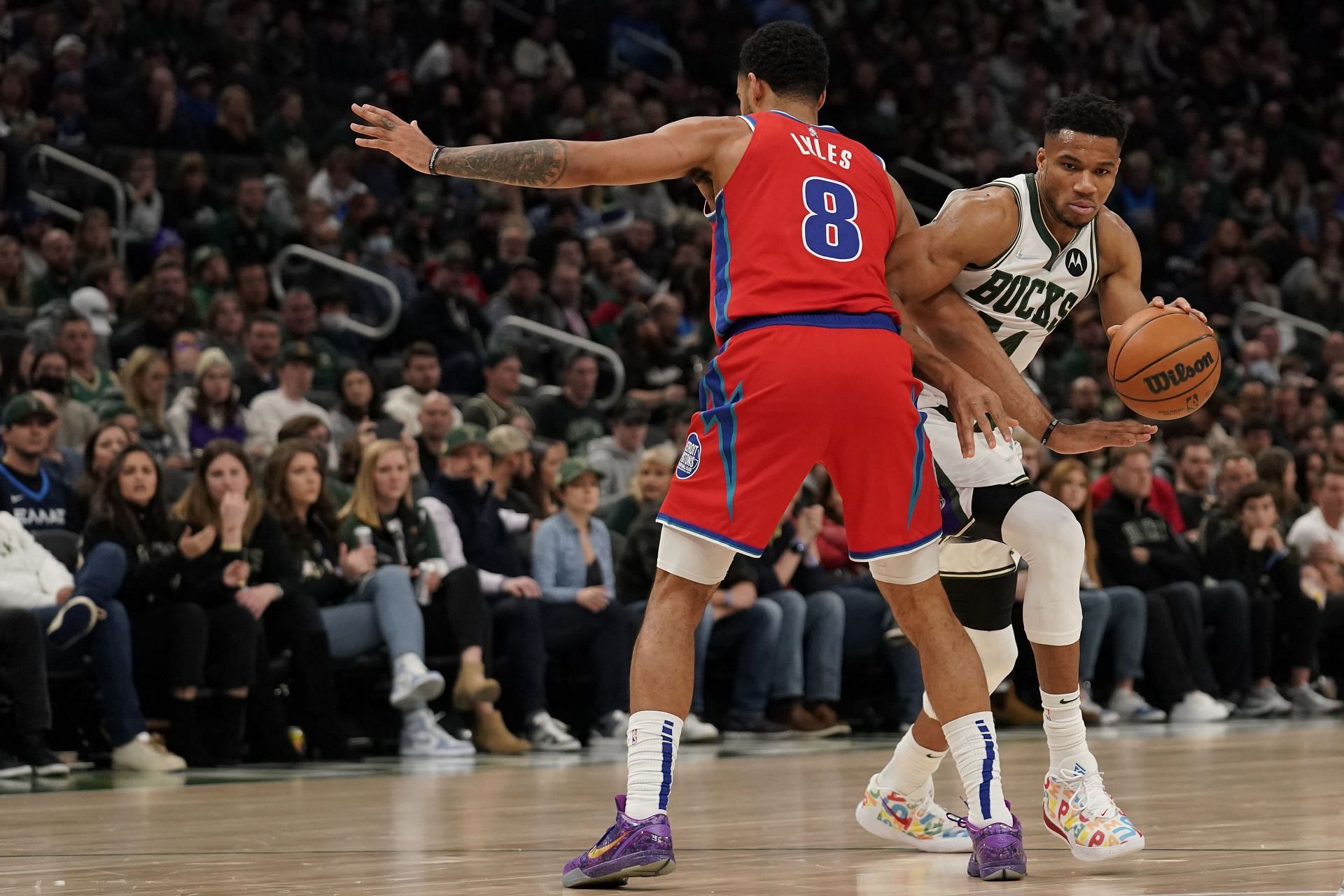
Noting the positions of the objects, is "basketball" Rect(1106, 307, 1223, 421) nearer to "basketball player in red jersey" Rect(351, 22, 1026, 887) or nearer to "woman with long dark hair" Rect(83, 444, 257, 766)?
"basketball player in red jersey" Rect(351, 22, 1026, 887)

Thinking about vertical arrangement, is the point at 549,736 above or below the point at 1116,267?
below

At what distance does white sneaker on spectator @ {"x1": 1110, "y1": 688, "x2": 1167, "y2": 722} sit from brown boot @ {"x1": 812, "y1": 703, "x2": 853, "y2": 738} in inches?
69.6

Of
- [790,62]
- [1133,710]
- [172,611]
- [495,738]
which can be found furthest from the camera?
[1133,710]

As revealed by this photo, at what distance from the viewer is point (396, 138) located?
443 cm

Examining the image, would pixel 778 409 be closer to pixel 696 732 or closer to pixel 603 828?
pixel 603 828

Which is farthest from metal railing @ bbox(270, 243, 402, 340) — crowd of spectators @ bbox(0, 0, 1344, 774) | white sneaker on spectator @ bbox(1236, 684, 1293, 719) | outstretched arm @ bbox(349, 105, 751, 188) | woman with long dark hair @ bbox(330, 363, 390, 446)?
outstretched arm @ bbox(349, 105, 751, 188)

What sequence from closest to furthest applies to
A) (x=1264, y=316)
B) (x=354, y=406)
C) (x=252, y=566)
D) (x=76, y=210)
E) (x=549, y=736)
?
(x=252, y=566) < (x=549, y=736) < (x=354, y=406) < (x=76, y=210) < (x=1264, y=316)

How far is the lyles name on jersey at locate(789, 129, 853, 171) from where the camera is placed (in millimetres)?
4547

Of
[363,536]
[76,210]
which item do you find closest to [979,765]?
[363,536]

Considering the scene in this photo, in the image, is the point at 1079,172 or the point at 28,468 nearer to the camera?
the point at 1079,172

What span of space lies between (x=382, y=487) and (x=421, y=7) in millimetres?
9613

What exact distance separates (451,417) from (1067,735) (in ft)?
21.4

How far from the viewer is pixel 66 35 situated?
14.8m

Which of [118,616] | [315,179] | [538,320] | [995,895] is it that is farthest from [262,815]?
[315,179]
